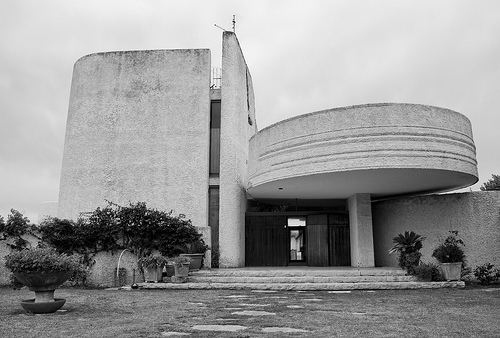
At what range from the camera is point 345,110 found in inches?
533

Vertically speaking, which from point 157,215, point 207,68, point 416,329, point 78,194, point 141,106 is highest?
point 207,68

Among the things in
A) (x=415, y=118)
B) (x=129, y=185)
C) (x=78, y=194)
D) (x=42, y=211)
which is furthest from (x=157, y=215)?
(x=42, y=211)

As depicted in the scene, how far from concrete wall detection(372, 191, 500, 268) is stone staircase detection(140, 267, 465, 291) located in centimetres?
283

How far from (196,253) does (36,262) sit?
334 inches

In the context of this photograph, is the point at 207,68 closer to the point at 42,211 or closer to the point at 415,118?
the point at 415,118

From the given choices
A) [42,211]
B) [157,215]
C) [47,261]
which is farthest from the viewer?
[42,211]

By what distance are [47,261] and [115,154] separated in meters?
11.6

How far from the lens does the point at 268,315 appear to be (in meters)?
7.42

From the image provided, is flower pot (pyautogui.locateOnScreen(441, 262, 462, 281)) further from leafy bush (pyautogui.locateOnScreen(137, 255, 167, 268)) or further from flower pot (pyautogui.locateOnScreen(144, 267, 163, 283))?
flower pot (pyautogui.locateOnScreen(144, 267, 163, 283))

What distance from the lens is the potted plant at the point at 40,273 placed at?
25.6 ft

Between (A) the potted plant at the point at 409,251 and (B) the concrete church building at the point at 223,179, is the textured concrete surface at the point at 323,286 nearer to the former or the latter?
(A) the potted plant at the point at 409,251

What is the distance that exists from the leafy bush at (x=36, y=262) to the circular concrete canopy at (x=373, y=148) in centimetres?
790

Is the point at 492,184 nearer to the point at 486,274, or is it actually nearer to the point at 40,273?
the point at 486,274

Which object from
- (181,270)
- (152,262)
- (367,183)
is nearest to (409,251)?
(367,183)
